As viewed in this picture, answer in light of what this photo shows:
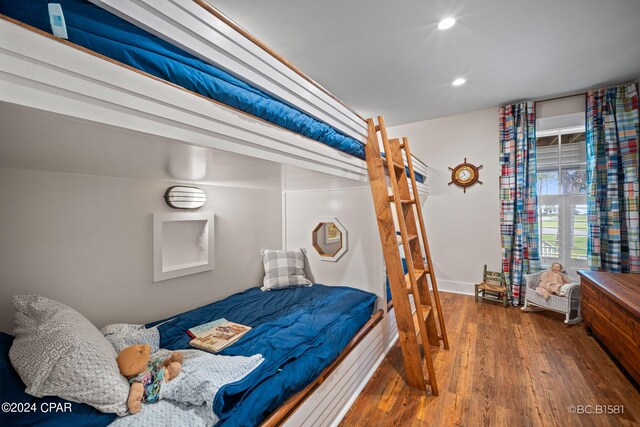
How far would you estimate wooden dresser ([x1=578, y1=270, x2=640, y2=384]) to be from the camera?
1.76 m

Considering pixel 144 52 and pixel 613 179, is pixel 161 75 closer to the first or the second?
pixel 144 52

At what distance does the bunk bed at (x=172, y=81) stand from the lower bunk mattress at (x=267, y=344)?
11cm

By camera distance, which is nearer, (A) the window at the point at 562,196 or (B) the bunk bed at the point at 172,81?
(B) the bunk bed at the point at 172,81

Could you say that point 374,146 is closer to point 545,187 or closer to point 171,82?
point 171,82

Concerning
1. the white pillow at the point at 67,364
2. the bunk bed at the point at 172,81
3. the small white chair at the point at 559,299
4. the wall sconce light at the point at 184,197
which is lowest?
the small white chair at the point at 559,299

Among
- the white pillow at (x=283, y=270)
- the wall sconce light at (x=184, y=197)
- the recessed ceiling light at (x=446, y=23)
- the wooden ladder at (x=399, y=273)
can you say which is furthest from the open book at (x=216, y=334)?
the recessed ceiling light at (x=446, y=23)

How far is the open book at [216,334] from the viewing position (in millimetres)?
1326

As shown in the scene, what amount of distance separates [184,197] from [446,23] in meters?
2.34

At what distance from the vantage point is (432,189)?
13.1 feet

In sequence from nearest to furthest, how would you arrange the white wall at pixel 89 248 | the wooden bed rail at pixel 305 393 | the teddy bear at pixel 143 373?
the teddy bear at pixel 143 373
the wooden bed rail at pixel 305 393
the white wall at pixel 89 248

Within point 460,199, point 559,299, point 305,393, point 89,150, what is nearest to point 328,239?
point 305,393

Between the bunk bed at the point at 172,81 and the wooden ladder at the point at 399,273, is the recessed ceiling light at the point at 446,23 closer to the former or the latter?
the wooden ladder at the point at 399,273

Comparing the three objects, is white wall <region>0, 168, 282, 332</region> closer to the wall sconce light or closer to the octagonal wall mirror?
the wall sconce light

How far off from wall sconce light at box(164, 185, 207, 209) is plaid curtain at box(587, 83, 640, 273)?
13.5ft
